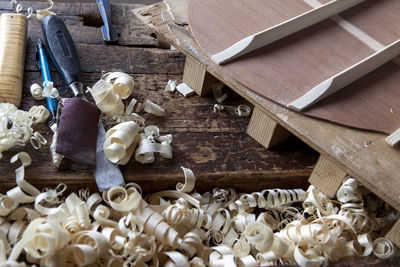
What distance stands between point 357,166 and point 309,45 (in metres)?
0.36

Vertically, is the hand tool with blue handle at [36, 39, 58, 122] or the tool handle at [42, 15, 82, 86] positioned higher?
the tool handle at [42, 15, 82, 86]

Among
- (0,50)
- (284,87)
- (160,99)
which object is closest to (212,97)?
(160,99)

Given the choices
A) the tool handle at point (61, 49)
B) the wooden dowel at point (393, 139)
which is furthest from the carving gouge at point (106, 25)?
the wooden dowel at point (393, 139)

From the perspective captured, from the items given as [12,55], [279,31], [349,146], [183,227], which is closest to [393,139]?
[349,146]

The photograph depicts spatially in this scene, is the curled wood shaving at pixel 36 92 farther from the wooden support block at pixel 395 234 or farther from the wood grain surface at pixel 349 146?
the wooden support block at pixel 395 234

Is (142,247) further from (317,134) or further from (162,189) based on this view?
(317,134)

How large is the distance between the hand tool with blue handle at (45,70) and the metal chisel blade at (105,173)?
0.53 feet

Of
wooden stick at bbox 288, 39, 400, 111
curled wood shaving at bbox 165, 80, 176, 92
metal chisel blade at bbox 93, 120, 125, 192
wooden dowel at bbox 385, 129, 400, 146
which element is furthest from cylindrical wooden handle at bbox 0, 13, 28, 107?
wooden dowel at bbox 385, 129, 400, 146

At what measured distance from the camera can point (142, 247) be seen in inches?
36.1

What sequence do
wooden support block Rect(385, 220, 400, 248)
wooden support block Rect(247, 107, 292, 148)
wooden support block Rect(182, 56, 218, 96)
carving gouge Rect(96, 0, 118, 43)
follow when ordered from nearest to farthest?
1. wooden support block Rect(385, 220, 400, 248)
2. wooden support block Rect(247, 107, 292, 148)
3. wooden support block Rect(182, 56, 218, 96)
4. carving gouge Rect(96, 0, 118, 43)

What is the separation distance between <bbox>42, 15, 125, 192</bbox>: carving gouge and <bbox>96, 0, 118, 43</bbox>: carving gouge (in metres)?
0.13

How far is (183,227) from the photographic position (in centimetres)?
99

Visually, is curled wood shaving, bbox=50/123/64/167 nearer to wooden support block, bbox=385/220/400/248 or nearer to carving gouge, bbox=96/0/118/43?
carving gouge, bbox=96/0/118/43

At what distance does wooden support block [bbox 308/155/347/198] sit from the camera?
3.33ft
